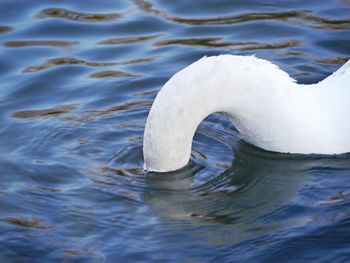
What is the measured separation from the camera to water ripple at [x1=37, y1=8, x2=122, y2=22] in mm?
9266

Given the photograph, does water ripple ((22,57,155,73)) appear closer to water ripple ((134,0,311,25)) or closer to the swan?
water ripple ((134,0,311,25))

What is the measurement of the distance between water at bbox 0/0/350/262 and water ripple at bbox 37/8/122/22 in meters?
0.02

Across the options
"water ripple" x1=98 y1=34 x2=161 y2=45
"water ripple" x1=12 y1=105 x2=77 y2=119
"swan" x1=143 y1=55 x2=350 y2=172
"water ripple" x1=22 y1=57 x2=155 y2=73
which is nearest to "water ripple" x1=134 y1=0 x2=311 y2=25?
"water ripple" x1=98 y1=34 x2=161 y2=45

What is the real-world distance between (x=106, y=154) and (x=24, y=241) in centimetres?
117

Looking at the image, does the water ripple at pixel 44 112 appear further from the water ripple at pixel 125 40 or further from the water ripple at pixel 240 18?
the water ripple at pixel 240 18

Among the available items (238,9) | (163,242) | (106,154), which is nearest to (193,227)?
(163,242)

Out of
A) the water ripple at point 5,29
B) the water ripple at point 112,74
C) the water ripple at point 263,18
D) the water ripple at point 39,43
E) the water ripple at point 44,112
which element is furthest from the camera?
the water ripple at point 5,29

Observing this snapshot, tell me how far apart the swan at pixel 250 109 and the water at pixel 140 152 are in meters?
0.17

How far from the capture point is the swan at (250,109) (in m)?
5.67

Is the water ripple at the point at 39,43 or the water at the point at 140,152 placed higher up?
the water ripple at the point at 39,43

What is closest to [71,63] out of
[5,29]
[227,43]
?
[5,29]

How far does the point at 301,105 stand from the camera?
5.99m

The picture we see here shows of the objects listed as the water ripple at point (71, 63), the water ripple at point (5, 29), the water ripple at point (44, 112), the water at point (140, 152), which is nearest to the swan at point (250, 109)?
the water at point (140, 152)

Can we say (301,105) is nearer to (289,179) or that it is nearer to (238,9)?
(289,179)
